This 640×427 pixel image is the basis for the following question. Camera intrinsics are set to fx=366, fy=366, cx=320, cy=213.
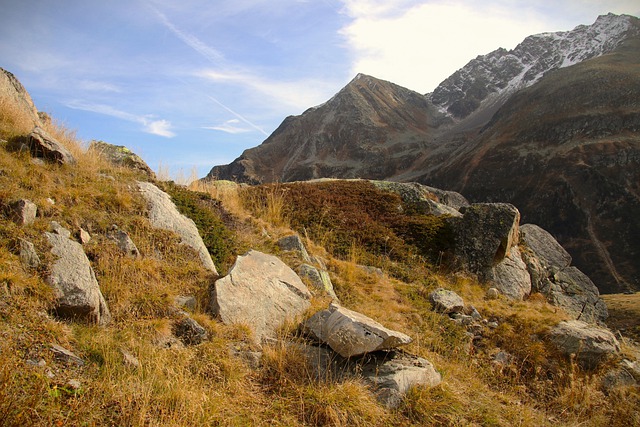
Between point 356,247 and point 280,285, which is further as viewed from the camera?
point 356,247

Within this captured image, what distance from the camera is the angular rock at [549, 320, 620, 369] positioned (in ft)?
21.5

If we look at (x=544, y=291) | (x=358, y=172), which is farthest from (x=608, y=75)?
(x=544, y=291)

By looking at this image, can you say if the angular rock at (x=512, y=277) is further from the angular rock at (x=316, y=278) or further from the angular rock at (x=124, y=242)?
the angular rock at (x=124, y=242)

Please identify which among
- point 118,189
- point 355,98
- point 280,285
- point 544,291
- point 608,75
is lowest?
point 544,291

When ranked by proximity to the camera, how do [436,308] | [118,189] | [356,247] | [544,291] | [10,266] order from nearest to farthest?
1. [10,266]
2. [118,189]
3. [436,308]
4. [356,247]
5. [544,291]

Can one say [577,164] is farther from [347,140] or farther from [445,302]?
[445,302]

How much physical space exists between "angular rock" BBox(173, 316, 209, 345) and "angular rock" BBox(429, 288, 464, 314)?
546cm

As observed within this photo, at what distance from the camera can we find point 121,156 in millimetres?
9461

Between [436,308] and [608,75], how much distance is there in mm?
99892

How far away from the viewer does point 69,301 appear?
4.25m

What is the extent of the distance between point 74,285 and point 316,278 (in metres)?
4.37

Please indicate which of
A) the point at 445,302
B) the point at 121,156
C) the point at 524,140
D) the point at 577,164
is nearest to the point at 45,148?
the point at 121,156

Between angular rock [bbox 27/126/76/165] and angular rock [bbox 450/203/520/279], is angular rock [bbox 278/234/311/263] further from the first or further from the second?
angular rock [bbox 450/203/520/279]

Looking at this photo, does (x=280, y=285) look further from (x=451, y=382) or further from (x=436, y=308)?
(x=436, y=308)
